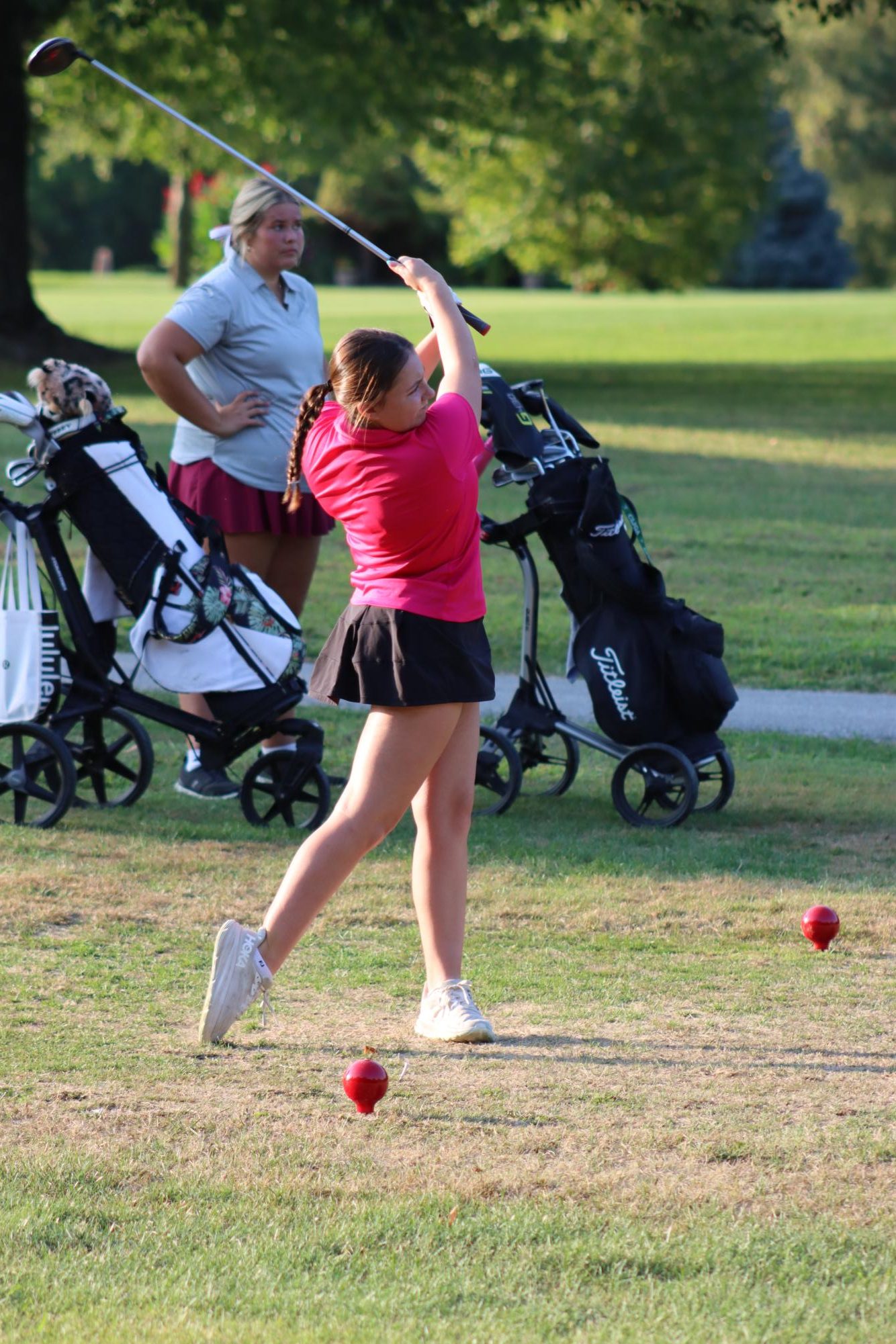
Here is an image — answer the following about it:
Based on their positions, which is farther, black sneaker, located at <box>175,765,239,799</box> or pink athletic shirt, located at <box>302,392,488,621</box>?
black sneaker, located at <box>175,765,239,799</box>

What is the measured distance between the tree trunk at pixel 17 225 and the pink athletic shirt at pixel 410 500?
2189cm

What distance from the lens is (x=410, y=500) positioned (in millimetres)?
4258

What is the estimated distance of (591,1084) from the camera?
4.28m

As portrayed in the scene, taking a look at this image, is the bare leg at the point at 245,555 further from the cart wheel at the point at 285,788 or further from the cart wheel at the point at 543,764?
the cart wheel at the point at 543,764

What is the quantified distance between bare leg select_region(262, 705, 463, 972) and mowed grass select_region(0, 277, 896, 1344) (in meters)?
0.34

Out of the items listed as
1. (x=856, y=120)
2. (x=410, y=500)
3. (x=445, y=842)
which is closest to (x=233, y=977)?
(x=445, y=842)

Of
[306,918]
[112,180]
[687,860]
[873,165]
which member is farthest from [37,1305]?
[112,180]

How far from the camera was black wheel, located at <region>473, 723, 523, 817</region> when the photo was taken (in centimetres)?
670

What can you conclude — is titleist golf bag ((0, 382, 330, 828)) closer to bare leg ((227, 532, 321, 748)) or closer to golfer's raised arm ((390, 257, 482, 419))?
bare leg ((227, 532, 321, 748))

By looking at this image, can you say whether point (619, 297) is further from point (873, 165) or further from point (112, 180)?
point (112, 180)

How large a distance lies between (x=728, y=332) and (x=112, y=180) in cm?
5640

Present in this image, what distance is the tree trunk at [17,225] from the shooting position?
25594mm

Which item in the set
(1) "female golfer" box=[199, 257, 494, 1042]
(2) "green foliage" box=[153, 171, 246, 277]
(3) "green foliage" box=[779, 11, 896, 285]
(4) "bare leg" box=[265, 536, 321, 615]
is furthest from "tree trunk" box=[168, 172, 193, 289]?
(1) "female golfer" box=[199, 257, 494, 1042]

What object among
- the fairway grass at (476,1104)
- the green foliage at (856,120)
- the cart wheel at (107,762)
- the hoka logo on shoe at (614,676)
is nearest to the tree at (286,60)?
the hoka logo on shoe at (614,676)
